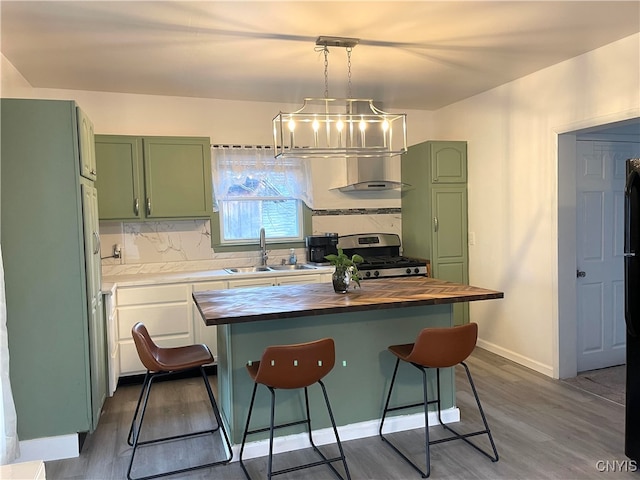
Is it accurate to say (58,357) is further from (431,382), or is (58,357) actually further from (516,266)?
(516,266)

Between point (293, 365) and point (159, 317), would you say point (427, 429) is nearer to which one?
point (293, 365)

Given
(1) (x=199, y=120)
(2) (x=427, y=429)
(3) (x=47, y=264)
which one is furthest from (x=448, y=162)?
(3) (x=47, y=264)

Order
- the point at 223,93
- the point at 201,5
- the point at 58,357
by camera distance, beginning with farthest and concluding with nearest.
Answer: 1. the point at 223,93
2. the point at 58,357
3. the point at 201,5

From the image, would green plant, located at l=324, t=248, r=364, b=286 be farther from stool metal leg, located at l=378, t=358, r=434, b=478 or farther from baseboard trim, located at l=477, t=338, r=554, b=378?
baseboard trim, located at l=477, t=338, r=554, b=378

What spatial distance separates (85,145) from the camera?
292cm

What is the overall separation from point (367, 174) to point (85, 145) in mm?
2844

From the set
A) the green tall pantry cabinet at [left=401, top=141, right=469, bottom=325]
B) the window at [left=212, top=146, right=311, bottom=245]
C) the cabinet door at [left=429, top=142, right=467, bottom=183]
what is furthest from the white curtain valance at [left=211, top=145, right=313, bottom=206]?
the cabinet door at [left=429, top=142, right=467, bottom=183]

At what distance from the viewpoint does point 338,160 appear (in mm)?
5242

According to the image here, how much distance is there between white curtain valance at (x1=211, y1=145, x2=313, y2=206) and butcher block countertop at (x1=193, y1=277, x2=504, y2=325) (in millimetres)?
1769

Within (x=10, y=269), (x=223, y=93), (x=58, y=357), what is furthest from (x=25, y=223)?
(x=223, y=93)

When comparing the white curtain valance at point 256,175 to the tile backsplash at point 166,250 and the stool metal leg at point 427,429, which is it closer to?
the tile backsplash at point 166,250

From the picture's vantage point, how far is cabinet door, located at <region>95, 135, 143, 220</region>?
4.09 metres

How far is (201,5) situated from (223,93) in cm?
196

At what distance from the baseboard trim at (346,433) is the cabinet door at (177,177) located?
7.49 ft
